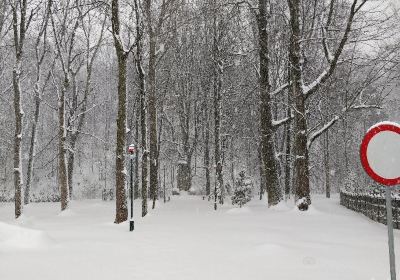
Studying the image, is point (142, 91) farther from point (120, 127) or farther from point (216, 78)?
point (216, 78)

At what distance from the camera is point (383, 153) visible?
504 centimetres

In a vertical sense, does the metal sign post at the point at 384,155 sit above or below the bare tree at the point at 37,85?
below

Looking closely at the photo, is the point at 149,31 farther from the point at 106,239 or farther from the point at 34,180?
the point at 34,180

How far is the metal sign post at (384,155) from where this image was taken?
16.4ft

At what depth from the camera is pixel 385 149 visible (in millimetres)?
5039

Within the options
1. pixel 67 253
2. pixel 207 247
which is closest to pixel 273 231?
pixel 207 247

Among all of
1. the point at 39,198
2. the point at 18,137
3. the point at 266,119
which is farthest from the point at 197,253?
the point at 39,198

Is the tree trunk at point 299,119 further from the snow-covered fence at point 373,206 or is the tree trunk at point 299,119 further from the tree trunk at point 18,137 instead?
the tree trunk at point 18,137

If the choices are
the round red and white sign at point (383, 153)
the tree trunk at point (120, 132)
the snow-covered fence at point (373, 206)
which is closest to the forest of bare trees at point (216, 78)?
the tree trunk at point (120, 132)

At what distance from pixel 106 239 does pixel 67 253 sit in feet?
7.64

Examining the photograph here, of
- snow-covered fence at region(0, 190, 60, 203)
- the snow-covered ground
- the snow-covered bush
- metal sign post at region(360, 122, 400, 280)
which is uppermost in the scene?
metal sign post at region(360, 122, 400, 280)

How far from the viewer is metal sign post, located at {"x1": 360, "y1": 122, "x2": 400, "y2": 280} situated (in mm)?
5008

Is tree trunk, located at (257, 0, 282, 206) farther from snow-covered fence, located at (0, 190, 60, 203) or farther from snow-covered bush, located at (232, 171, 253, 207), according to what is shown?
snow-covered fence, located at (0, 190, 60, 203)

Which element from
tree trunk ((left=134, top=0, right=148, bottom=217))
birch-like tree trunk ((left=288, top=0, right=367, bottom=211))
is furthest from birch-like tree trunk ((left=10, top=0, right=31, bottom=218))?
birch-like tree trunk ((left=288, top=0, right=367, bottom=211))
